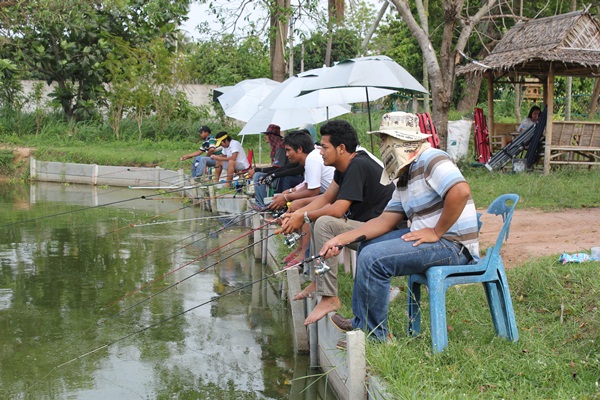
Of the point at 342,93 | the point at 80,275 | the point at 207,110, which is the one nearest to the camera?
the point at 80,275

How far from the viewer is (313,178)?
706 centimetres

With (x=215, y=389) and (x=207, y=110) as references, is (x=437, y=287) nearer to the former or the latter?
(x=215, y=389)

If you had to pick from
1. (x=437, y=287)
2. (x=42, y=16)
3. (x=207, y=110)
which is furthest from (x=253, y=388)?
(x=207, y=110)

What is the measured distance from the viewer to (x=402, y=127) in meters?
4.53

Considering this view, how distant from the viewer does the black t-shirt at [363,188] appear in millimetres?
5418

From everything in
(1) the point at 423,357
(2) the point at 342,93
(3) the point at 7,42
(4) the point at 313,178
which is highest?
(3) the point at 7,42

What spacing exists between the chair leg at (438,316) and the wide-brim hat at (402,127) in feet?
2.81

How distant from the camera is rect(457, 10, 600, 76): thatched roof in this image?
12359 mm

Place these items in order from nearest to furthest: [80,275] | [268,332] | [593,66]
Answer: [268,332]
[80,275]
[593,66]

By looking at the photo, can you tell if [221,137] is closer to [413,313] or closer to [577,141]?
[577,141]

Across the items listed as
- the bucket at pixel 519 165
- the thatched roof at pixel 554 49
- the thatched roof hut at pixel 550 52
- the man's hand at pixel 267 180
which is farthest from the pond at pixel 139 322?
the thatched roof at pixel 554 49

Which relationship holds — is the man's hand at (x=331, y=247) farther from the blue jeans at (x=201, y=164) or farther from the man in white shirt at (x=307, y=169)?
the blue jeans at (x=201, y=164)

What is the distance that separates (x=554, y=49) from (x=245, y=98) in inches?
198

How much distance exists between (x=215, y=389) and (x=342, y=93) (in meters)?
6.23
